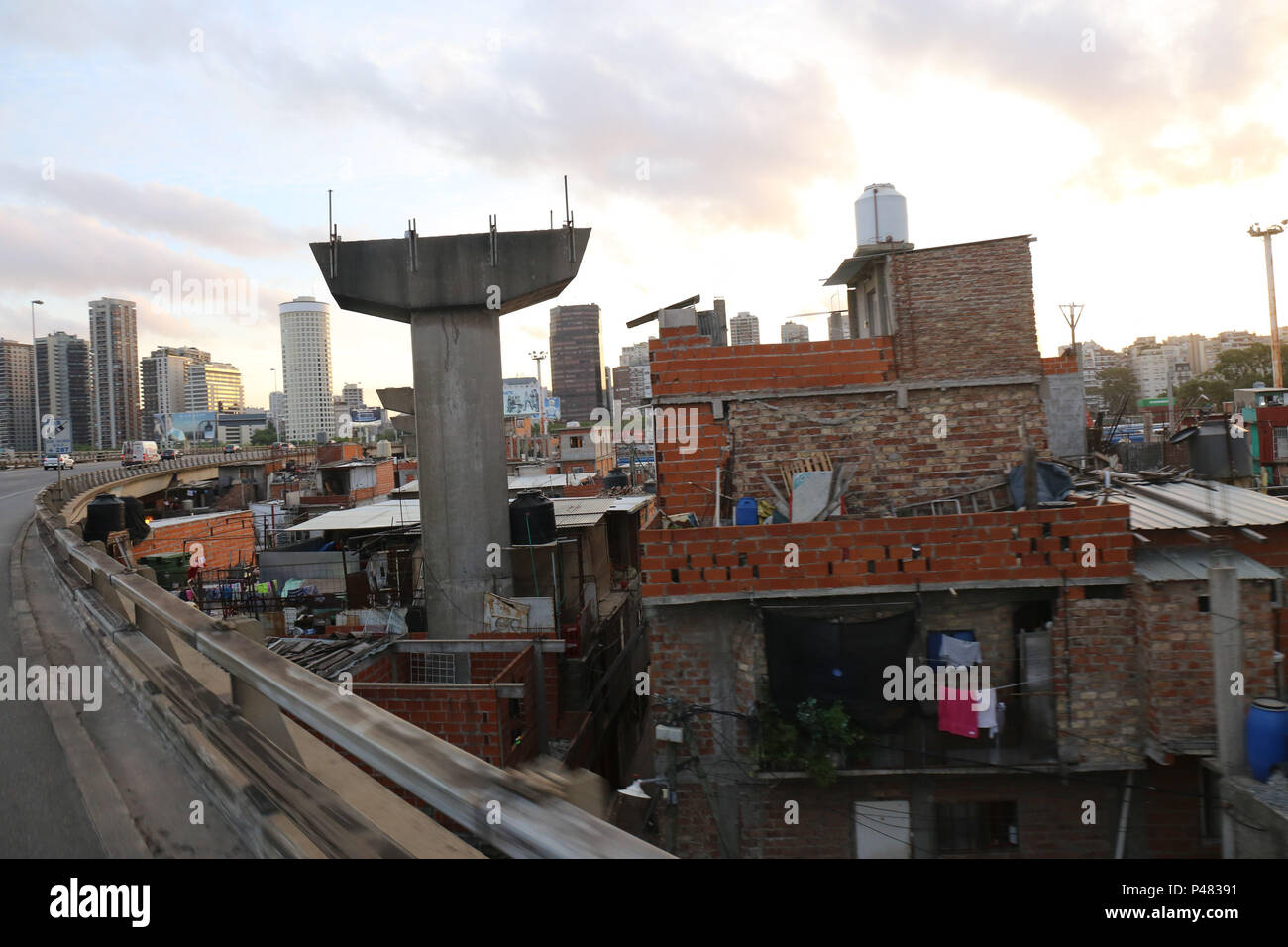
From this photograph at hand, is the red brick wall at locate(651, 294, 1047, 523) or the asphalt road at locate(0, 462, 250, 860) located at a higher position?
the red brick wall at locate(651, 294, 1047, 523)

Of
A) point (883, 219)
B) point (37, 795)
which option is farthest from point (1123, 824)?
point (37, 795)

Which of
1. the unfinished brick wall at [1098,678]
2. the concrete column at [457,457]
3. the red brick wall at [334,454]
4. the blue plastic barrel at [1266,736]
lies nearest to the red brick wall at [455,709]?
the concrete column at [457,457]

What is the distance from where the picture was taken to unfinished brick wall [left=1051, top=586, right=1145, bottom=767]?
729 cm

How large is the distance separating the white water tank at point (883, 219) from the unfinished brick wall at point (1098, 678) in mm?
5118

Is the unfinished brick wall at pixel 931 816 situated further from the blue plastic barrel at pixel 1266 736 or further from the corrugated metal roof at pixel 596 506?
the corrugated metal roof at pixel 596 506

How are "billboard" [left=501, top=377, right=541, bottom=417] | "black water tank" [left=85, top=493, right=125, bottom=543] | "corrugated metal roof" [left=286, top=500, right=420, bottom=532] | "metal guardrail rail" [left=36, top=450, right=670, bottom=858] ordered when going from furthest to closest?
"billboard" [left=501, top=377, right=541, bottom=417], "corrugated metal roof" [left=286, top=500, right=420, bottom=532], "black water tank" [left=85, top=493, right=125, bottom=543], "metal guardrail rail" [left=36, top=450, right=670, bottom=858]

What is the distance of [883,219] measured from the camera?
9984 mm

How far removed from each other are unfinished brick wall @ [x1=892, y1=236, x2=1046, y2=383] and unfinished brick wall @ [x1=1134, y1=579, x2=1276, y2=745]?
104 inches

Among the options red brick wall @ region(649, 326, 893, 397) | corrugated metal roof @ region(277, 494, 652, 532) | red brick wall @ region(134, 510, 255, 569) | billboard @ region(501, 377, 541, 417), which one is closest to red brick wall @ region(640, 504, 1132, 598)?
red brick wall @ region(649, 326, 893, 397)

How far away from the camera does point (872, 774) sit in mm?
7422

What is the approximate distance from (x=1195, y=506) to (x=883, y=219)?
5.01m

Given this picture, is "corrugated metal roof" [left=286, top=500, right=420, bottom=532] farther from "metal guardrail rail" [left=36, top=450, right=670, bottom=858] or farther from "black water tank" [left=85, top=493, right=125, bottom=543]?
"metal guardrail rail" [left=36, top=450, right=670, bottom=858]

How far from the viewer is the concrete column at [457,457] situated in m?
12.8
